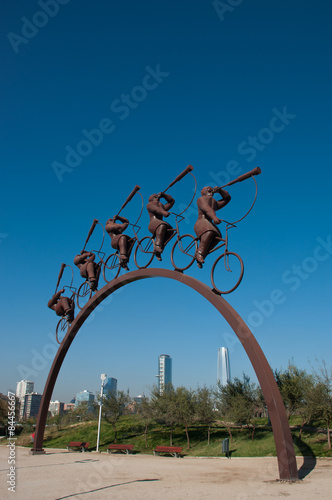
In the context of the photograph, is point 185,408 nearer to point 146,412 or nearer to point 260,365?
point 146,412

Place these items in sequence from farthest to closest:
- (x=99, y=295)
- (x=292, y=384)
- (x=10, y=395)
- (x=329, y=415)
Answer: (x=292, y=384) → (x=329, y=415) → (x=99, y=295) → (x=10, y=395)

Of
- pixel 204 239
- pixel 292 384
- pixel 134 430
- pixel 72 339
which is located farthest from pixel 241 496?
pixel 134 430

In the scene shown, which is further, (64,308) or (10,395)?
(64,308)

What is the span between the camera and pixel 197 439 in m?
22.3

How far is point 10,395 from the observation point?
34.8ft

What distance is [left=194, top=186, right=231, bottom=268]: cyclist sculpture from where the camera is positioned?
9477mm

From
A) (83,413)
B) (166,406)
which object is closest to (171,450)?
(166,406)

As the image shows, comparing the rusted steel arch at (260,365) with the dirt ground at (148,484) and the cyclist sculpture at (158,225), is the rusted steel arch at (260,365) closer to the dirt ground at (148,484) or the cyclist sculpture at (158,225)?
the dirt ground at (148,484)

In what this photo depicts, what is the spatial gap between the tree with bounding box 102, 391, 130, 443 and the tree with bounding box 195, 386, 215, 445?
5.67m

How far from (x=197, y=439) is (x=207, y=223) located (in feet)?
58.7

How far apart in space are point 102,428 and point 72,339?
14.9 meters

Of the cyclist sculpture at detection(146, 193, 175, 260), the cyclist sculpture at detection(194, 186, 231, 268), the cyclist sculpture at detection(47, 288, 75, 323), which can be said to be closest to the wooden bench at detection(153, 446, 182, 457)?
the cyclist sculpture at detection(47, 288, 75, 323)

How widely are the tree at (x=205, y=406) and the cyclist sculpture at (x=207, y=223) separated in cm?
1523

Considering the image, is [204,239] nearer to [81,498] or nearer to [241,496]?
[241,496]
